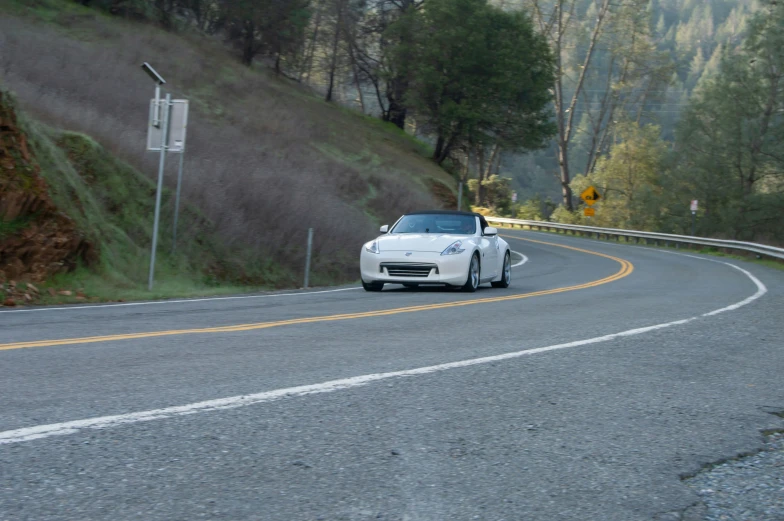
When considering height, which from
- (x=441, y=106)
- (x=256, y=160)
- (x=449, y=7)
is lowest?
(x=256, y=160)

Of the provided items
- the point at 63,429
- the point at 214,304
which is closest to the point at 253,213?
the point at 214,304

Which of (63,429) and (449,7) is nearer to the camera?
(63,429)

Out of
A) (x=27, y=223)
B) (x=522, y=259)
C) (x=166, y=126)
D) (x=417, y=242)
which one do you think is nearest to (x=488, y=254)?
(x=417, y=242)

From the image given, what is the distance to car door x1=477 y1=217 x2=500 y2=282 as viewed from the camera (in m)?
15.8

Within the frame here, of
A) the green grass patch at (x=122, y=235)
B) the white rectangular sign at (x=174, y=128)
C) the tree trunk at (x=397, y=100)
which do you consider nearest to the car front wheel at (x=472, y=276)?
the green grass patch at (x=122, y=235)

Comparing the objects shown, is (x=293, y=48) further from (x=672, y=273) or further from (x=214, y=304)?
(x=214, y=304)

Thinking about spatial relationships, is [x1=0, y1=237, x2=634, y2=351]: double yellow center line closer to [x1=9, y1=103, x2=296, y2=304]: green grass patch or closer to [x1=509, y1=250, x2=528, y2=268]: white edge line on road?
[x1=9, y1=103, x2=296, y2=304]: green grass patch

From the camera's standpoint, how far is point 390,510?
3732 mm

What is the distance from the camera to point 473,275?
607 inches

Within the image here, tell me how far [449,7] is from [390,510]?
48341 mm

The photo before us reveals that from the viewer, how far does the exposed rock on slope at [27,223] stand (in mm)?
13586

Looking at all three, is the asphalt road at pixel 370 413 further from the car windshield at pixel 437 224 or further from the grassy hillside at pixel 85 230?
the car windshield at pixel 437 224

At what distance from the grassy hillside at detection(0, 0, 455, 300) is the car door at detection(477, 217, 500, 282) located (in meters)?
6.12

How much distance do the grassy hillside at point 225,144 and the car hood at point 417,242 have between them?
4.59m
